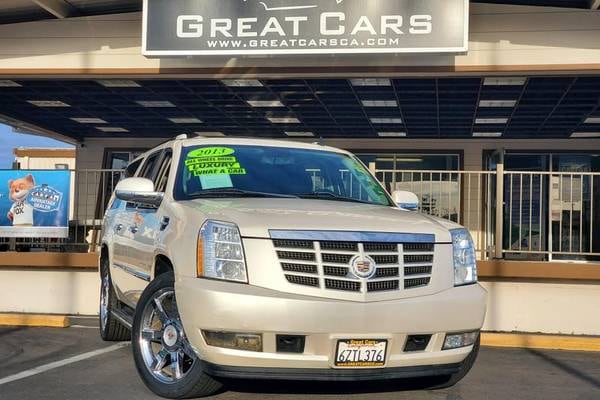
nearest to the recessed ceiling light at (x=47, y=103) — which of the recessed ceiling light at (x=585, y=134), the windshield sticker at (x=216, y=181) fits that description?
the windshield sticker at (x=216, y=181)

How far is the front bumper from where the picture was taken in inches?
171

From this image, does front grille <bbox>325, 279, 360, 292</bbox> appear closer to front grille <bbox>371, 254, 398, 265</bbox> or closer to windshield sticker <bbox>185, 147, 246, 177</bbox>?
front grille <bbox>371, 254, 398, 265</bbox>

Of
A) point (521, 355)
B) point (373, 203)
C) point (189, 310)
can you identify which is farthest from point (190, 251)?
point (521, 355)

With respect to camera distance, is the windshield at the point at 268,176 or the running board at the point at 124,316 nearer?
the windshield at the point at 268,176

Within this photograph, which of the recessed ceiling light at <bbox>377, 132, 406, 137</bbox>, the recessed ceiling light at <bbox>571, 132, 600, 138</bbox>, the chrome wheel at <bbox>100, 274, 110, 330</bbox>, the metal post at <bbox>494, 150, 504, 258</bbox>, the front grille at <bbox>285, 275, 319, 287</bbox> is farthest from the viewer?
the recessed ceiling light at <bbox>377, 132, 406, 137</bbox>

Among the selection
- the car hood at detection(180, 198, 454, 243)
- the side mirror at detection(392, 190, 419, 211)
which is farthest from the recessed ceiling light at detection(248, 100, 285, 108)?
the car hood at detection(180, 198, 454, 243)

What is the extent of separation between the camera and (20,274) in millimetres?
10234

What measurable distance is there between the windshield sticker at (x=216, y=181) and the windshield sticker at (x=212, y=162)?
0.09ft

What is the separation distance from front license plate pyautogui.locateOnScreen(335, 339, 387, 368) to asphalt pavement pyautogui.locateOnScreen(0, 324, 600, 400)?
0.92 meters

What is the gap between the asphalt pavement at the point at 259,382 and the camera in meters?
5.42

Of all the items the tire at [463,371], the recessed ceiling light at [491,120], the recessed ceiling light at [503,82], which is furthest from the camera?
the recessed ceiling light at [491,120]

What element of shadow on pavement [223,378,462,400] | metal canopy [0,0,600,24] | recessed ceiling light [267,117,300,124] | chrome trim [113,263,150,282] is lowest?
shadow on pavement [223,378,462,400]

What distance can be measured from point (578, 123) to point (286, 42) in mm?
9369

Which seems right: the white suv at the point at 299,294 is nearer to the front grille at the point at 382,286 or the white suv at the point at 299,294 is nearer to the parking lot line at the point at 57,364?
the front grille at the point at 382,286
